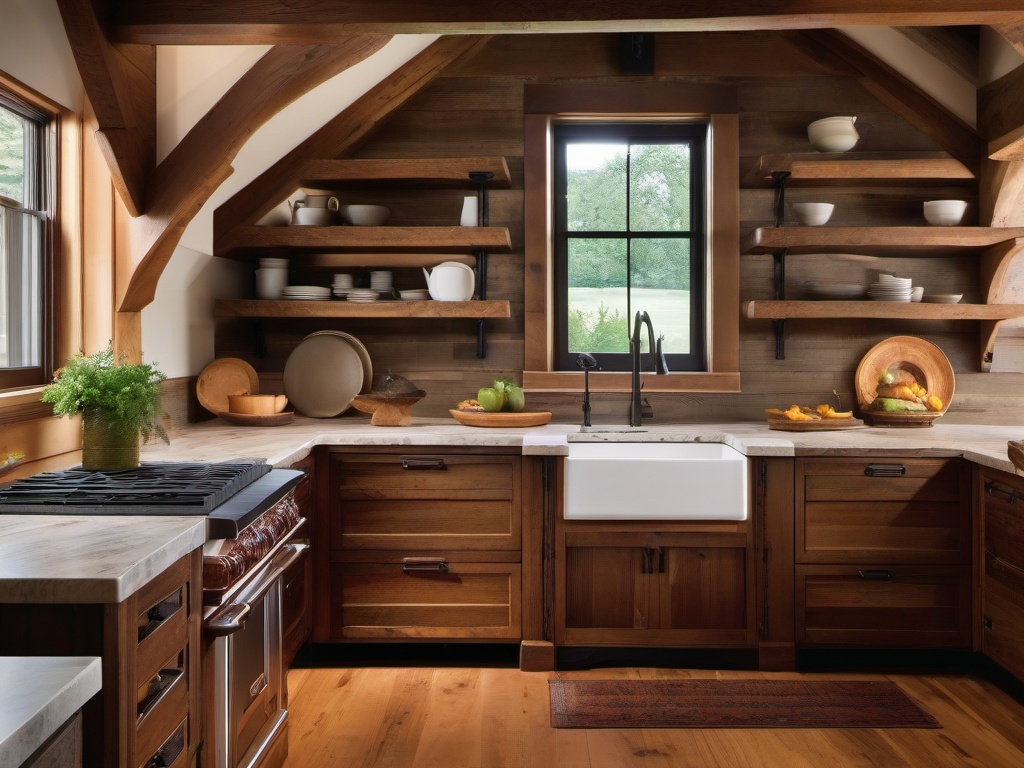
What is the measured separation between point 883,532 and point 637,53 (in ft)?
7.20

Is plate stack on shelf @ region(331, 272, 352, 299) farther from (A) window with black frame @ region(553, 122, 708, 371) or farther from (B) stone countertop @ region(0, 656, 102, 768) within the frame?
(B) stone countertop @ region(0, 656, 102, 768)

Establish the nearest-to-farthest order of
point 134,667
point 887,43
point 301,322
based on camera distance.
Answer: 1. point 134,667
2. point 887,43
3. point 301,322

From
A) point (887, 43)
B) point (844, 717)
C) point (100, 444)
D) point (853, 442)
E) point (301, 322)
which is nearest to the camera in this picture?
point (100, 444)

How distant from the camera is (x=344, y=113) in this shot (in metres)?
3.65

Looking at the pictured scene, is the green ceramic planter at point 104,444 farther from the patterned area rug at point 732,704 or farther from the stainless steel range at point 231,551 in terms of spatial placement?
the patterned area rug at point 732,704

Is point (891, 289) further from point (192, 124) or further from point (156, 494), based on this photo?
point (156, 494)

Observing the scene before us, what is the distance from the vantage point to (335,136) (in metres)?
3.66

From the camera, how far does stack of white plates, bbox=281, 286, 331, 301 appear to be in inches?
145

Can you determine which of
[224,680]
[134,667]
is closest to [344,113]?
[224,680]

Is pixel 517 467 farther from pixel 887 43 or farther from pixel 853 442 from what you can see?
pixel 887 43

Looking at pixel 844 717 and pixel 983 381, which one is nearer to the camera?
pixel 844 717

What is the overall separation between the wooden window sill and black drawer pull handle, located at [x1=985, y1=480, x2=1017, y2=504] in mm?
1116

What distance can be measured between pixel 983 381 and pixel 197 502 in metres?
3.32

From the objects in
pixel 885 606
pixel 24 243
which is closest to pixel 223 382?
pixel 24 243
